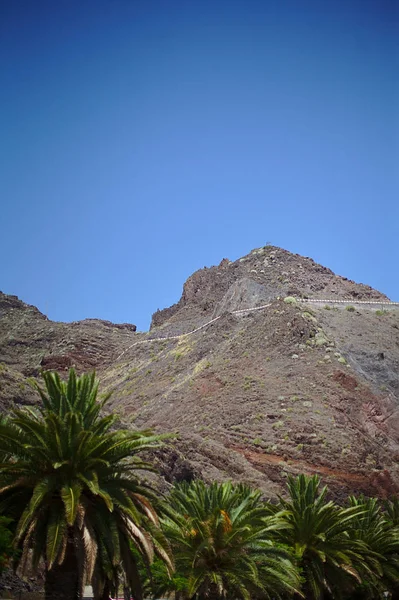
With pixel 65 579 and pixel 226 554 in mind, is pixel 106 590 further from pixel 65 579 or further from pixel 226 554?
pixel 226 554

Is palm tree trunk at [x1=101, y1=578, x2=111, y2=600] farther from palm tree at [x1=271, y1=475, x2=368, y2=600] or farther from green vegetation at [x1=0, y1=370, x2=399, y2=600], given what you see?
palm tree at [x1=271, y1=475, x2=368, y2=600]

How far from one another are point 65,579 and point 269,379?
Answer: 41841 mm

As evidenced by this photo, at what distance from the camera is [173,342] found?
90.2 m

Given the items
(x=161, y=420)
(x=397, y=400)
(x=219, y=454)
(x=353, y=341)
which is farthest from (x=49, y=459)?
(x=353, y=341)

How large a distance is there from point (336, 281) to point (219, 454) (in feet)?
141

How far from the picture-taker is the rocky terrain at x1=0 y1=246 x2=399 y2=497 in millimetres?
53312

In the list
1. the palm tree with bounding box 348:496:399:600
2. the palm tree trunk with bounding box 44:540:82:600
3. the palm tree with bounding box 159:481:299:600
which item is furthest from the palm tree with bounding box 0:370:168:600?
the palm tree with bounding box 348:496:399:600

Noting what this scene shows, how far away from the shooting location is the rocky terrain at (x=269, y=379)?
53.3 m

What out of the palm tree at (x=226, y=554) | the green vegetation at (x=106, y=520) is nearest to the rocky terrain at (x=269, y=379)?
the palm tree at (x=226, y=554)

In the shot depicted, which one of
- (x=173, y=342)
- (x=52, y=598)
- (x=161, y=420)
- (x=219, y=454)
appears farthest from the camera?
(x=173, y=342)

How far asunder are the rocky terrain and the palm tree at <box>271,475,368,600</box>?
10049 mm

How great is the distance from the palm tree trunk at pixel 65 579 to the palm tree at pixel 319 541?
11.7 m

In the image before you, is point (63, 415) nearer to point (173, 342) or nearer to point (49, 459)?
point (49, 459)

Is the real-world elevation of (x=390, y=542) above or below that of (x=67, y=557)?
above
